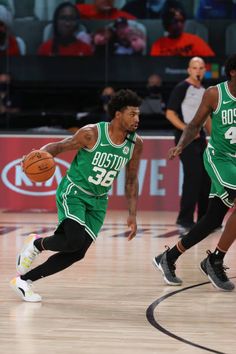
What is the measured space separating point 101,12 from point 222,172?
697 centimetres

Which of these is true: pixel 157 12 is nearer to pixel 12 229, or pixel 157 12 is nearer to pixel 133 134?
pixel 12 229

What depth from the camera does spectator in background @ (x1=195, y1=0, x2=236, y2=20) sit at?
44.8 ft

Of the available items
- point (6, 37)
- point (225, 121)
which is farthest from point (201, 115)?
point (6, 37)

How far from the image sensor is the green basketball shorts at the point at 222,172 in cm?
723

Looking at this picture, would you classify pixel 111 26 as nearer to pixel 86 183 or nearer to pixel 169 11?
pixel 169 11

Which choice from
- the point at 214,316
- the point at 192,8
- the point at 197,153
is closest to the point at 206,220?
the point at 214,316

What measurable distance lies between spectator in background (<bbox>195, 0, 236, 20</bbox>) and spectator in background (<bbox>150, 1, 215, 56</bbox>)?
0.83 feet

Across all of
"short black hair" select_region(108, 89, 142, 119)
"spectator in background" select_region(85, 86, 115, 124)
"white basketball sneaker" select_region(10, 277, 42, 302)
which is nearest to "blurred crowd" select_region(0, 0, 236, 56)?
"spectator in background" select_region(85, 86, 115, 124)

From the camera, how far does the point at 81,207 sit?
6711mm

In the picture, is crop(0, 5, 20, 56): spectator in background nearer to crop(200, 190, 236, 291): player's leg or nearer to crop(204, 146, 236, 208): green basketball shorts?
crop(204, 146, 236, 208): green basketball shorts

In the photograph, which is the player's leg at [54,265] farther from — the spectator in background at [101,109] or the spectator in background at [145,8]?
the spectator in background at [145,8]

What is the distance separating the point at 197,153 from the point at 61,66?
3759 mm

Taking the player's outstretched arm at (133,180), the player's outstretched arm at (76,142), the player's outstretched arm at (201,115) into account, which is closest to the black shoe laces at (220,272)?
the player's outstretched arm at (133,180)

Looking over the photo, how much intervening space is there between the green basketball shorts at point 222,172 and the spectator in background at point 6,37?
7.01 metres
